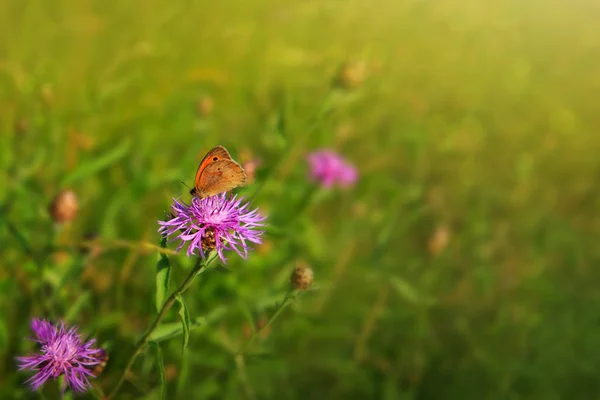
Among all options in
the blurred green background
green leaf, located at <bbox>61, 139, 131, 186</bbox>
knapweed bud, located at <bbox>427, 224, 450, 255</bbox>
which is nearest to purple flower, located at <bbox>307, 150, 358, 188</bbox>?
the blurred green background

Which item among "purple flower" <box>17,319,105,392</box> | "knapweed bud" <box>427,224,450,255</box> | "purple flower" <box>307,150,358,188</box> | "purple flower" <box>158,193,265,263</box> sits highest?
"purple flower" <box>307,150,358,188</box>

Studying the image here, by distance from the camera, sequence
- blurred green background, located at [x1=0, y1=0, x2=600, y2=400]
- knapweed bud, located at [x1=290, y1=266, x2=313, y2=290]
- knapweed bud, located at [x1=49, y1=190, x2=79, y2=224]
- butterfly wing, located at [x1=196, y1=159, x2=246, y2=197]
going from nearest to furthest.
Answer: butterfly wing, located at [x1=196, y1=159, x2=246, y2=197]
knapweed bud, located at [x1=290, y1=266, x2=313, y2=290]
knapweed bud, located at [x1=49, y1=190, x2=79, y2=224]
blurred green background, located at [x1=0, y1=0, x2=600, y2=400]

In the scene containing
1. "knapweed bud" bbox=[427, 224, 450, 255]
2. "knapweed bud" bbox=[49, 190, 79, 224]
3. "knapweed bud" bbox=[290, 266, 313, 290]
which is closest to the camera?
"knapweed bud" bbox=[290, 266, 313, 290]

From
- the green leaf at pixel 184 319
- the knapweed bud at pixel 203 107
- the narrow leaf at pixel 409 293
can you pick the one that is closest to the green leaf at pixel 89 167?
the knapweed bud at pixel 203 107

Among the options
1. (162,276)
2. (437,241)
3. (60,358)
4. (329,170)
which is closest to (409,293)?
(437,241)

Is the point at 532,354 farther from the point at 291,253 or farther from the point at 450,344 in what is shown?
the point at 291,253

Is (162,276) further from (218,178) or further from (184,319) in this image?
(218,178)

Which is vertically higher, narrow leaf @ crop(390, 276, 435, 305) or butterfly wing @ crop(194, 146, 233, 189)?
narrow leaf @ crop(390, 276, 435, 305)

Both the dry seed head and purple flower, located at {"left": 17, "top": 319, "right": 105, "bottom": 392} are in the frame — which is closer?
purple flower, located at {"left": 17, "top": 319, "right": 105, "bottom": 392}

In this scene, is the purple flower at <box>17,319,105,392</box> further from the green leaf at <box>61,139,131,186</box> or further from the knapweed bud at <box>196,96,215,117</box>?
the knapweed bud at <box>196,96,215,117</box>
